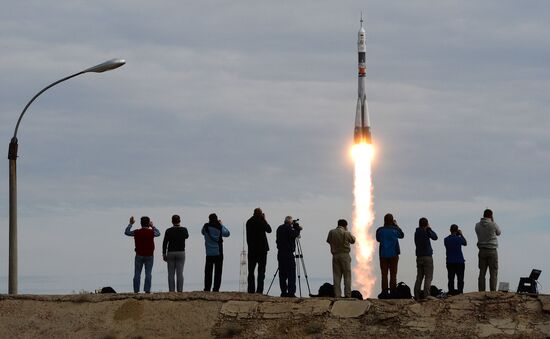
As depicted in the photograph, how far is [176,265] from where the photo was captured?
3609 cm

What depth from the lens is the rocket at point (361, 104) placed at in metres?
63.2

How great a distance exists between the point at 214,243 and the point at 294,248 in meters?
2.38

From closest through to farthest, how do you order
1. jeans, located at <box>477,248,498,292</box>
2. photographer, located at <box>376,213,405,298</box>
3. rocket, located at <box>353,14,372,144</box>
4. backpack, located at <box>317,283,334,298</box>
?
1. photographer, located at <box>376,213,405,298</box>
2. jeans, located at <box>477,248,498,292</box>
3. backpack, located at <box>317,283,334,298</box>
4. rocket, located at <box>353,14,372,144</box>

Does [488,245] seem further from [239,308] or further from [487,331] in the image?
[239,308]

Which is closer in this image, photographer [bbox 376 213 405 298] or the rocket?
photographer [bbox 376 213 405 298]

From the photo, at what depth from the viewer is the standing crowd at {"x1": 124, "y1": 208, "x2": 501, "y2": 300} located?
35312 mm

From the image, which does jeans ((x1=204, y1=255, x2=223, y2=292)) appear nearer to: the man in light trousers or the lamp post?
the lamp post

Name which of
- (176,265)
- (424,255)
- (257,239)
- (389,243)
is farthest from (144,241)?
(424,255)

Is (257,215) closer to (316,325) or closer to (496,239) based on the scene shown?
(316,325)

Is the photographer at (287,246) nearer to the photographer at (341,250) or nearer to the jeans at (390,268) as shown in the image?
the photographer at (341,250)

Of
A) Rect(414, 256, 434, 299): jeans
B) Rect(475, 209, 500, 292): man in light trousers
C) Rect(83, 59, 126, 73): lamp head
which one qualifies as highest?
Rect(83, 59, 126, 73): lamp head

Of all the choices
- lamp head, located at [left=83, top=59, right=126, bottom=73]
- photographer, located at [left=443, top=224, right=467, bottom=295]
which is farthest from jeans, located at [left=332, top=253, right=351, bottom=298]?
lamp head, located at [left=83, top=59, right=126, bottom=73]

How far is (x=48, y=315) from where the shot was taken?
36.7 meters

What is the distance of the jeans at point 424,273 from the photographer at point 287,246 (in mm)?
3759
